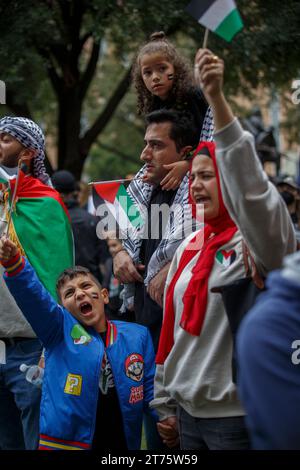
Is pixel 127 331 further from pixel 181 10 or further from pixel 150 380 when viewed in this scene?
pixel 181 10

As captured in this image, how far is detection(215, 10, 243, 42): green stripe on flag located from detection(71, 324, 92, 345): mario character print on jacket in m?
1.78

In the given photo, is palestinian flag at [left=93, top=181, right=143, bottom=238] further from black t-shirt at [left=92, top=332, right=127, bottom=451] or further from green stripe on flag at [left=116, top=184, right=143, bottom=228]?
black t-shirt at [left=92, top=332, right=127, bottom=451]

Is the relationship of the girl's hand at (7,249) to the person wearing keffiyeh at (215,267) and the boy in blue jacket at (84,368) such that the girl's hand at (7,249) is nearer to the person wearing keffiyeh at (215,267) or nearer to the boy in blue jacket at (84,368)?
the boy in blue jacket at (84,368)

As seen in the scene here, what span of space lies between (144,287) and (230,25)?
1.68m

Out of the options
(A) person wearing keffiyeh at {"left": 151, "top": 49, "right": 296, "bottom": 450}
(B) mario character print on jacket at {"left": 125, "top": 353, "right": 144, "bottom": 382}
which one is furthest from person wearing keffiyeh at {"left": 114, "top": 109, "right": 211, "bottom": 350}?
(A) person wearing keffiyeh at {"left": 151, "top": 49, "right": 296, "bottom": 450}

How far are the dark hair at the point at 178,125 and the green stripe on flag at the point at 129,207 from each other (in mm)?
434

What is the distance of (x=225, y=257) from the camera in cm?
327

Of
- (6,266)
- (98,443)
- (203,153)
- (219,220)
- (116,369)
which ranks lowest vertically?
(98,443)

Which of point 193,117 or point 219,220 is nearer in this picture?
point 219,220

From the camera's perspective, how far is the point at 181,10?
8961 mm

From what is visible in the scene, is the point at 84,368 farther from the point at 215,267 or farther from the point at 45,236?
the point at 215,267

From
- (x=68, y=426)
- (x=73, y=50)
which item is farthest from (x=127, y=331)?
(x=73, y=50)

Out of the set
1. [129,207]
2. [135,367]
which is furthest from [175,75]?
[135,367]

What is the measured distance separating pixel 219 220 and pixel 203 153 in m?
0.27
